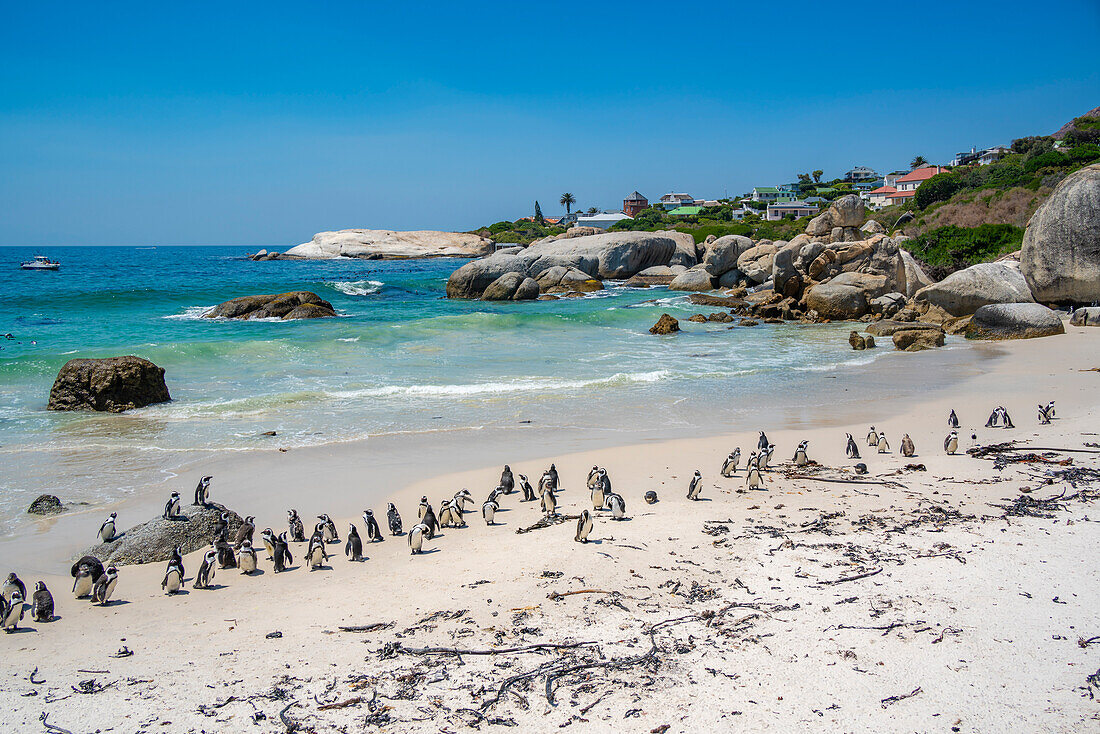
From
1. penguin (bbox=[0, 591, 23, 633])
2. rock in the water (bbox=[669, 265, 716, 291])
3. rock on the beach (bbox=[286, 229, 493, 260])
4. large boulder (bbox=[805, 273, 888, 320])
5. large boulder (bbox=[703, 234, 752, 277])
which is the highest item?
rock on the beach (bbox=[286, 229, 493, 260])

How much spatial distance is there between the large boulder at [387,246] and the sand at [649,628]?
298 feet

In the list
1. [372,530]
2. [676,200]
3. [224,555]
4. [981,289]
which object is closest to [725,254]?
[981,289]

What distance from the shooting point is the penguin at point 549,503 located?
26.8ft

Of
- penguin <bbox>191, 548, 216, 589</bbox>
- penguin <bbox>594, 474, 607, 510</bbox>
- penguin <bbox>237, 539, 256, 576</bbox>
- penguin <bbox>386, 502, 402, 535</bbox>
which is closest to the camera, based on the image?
penguin <bbox>191, 548, 216, 589</bbox>

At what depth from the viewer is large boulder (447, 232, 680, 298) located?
42094 millimetres

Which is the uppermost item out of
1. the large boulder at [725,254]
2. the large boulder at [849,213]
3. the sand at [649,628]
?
the large boulder at [849,213]

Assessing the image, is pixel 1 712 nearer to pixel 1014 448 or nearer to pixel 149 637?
pixel 149 637

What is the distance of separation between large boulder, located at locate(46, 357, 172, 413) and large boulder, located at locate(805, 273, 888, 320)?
23.5m

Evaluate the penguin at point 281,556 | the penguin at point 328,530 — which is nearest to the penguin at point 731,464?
the penguin at point 328,530

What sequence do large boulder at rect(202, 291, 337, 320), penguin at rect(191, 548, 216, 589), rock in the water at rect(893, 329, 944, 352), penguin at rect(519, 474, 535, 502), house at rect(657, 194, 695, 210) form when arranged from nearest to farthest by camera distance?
penguin at rect(191, 548, 216, 589) → penguin at rect(519, 474, 535, 502) → rock in the water at rect(893, 329, 944, 352) → large boulder at rect(202, 291, 337, 320) → house at rect(657, 194, 695, 210)

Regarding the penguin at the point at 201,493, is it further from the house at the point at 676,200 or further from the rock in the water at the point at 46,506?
the house at the point at 676,200

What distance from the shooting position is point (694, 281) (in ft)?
134

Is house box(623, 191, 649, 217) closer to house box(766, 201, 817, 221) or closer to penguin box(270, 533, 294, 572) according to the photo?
house box(766, 201, 817, 221)

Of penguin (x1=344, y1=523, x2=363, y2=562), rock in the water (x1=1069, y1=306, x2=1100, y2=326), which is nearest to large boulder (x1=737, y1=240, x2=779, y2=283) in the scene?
rock in the water (x1=1069, y1=306, x2=1100, y2=326)
